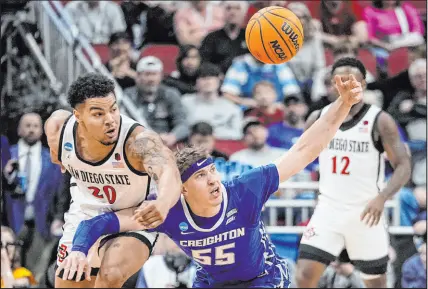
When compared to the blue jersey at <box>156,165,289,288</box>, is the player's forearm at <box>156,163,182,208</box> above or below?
above

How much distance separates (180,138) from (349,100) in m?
5.22

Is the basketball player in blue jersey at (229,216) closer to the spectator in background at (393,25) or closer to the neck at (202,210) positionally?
the neck at (202,210)

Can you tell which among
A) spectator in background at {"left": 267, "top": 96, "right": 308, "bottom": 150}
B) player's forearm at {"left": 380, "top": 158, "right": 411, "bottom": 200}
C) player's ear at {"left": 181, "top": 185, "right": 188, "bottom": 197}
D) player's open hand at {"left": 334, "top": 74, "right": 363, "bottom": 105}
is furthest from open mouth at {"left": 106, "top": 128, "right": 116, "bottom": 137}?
spectator in background at {"left": 267, "top": 96, "right": 308, "bottom": 150}

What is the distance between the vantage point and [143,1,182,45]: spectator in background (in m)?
12.0

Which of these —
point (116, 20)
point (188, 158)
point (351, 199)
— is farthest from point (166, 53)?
point (188, 158)

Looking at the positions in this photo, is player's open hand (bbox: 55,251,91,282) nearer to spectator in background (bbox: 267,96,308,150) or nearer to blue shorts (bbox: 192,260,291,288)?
blue shorts (bbox: 192,260,291,288)

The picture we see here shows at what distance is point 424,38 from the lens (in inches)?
487

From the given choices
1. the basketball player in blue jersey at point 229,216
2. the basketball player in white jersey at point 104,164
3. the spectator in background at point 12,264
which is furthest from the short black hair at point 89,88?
the spectator in background at point 12,264

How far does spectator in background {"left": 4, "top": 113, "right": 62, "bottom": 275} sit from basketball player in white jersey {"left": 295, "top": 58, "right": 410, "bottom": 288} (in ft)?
11.4

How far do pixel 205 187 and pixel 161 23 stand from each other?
6742mm

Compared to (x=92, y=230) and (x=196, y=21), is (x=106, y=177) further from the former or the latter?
(x=196, y=21)

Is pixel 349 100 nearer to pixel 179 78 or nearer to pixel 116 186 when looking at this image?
pixel 116 186

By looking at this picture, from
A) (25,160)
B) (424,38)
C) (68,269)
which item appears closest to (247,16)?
(424,38)

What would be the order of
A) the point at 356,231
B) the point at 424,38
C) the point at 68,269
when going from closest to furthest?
the point at 68,269 → the point at 356,231 → the point at 424,38
